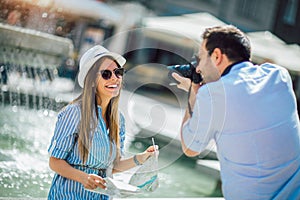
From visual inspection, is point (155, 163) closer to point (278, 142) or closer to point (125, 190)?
point (125, 190)

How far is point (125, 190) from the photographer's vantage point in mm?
1947

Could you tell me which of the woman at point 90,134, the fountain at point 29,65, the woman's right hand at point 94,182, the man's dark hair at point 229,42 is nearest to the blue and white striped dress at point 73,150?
the woman at point 90,134

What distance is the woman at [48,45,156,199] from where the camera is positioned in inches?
79.0

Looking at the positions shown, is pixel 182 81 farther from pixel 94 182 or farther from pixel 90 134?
pixel 94 182

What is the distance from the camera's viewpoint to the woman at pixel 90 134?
2.01m

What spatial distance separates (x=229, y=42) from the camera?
208 centimetres

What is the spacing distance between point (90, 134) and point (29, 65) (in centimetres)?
492

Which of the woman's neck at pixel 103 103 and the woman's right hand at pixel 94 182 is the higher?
the woman's neck at pixel 103 103

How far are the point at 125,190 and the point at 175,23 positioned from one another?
42.4 ft

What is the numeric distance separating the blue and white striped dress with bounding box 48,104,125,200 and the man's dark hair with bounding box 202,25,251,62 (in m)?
0.54

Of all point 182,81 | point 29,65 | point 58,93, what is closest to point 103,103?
point 182,81

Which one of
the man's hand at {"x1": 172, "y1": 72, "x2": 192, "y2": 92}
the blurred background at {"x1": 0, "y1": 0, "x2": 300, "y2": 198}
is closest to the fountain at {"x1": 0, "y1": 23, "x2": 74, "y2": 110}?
the blurred background at {"x1": 0, "y1": 0, "x2": 300, "y2": 198}

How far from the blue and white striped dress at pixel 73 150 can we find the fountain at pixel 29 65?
3966 mm

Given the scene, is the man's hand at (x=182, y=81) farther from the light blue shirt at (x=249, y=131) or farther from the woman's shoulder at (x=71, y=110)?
the woman's shoulder at (x=71, y=110)
